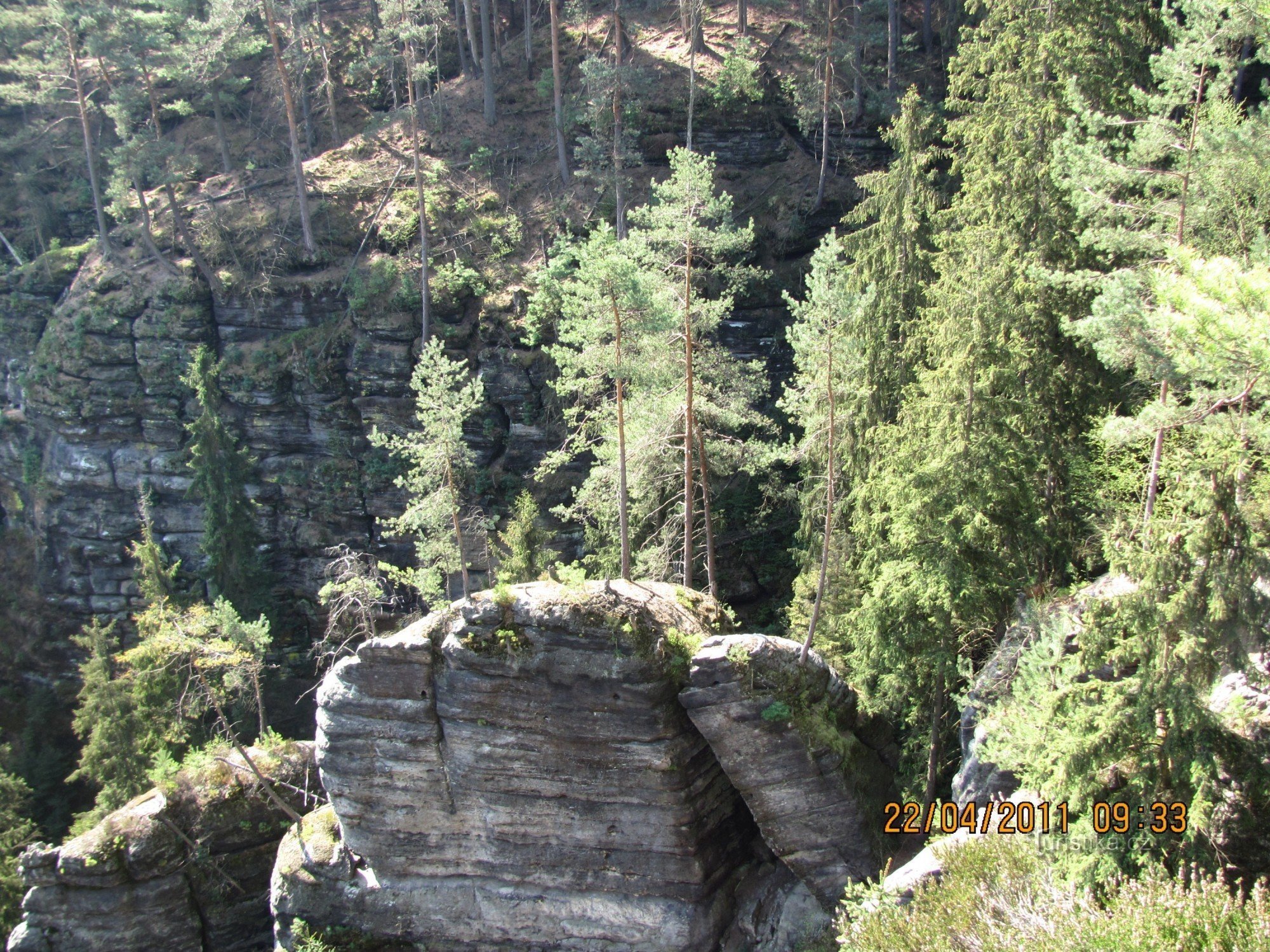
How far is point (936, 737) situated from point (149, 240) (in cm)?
3240

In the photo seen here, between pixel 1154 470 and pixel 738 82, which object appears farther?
pixel 738 82

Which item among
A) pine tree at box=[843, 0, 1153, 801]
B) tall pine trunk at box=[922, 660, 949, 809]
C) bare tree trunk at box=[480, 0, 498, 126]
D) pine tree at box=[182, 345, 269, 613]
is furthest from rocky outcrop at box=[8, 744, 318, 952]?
bare tree trunk at box=[480, 0, 498, 126]

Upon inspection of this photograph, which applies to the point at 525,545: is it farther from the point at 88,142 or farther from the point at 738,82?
the point at 88,142

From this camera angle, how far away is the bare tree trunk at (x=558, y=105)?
3022 cm

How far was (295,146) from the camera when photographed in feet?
101

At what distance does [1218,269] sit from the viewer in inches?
277

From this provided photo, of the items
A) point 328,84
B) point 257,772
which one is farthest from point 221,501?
point 328,84

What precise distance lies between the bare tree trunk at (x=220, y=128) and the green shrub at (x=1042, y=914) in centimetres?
3640

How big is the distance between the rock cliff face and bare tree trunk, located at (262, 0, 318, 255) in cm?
2067

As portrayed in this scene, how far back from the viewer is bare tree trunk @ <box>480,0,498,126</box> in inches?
1313

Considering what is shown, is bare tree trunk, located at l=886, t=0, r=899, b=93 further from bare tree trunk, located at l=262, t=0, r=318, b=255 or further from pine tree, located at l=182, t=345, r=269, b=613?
pine tree, located at l=182, t=345, r=269, b=613

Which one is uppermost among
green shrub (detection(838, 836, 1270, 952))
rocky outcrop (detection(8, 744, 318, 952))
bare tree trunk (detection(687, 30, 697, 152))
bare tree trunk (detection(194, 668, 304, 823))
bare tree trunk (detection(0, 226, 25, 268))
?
bare tree trunk (detection(687, 30, 697, 152))

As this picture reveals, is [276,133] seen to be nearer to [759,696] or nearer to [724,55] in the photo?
[724,55]

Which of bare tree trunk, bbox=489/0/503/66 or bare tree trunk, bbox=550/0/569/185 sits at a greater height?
bare tree trunk, bbox=489/0/503/66
